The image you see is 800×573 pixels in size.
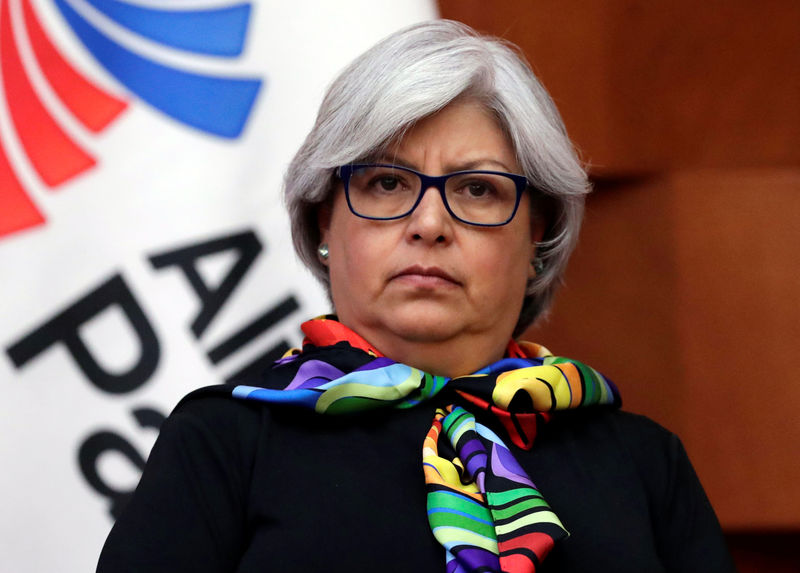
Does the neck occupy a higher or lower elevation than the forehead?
lower

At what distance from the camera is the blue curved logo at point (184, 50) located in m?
2.01

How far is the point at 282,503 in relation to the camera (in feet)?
4.18

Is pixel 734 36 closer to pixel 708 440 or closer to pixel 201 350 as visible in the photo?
pixel 708 440

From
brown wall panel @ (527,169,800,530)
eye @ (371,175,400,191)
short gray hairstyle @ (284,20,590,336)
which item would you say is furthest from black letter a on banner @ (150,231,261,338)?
brown wall panel @ (527,169,800,530)

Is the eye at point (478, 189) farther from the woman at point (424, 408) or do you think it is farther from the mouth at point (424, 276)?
the mouth at point (424, 276)

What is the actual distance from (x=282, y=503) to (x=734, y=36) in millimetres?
1470

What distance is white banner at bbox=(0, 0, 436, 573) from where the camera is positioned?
1.88 meters

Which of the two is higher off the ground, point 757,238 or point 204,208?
point 204,208

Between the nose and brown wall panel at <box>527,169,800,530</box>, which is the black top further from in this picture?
brown wall panel at <box>527,169,800,530</box>

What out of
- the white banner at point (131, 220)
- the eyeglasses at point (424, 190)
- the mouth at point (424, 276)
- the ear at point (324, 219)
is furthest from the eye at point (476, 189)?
the white banner at point (131, 220)

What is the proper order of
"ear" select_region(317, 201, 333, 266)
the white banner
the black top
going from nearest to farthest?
the black top, "ear" select_region(317, 201, 333, 266), the white banner

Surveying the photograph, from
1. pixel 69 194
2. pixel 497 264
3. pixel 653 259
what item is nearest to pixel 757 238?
pixel 653 259

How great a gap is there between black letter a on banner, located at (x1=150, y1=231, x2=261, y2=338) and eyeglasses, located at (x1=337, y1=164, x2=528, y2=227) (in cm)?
56

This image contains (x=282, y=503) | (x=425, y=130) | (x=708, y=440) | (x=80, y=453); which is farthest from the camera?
(x=708, y=440)
